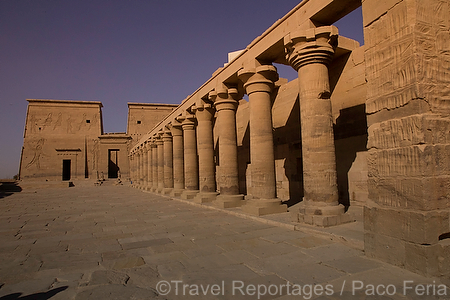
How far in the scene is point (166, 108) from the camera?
41469 millimetres

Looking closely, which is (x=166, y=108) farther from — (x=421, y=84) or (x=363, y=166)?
(x=421, y=84)

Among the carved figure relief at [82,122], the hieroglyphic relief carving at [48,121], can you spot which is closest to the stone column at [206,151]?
the carved figure relief at [82,122]

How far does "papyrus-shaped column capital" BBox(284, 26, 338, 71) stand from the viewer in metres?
6.08

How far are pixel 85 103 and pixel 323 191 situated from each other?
40.5 meters

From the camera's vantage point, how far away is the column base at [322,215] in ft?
18.4

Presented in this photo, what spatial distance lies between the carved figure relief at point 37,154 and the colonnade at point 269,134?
30.8 metres

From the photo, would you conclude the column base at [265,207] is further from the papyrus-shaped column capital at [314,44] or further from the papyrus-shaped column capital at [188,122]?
the papyrus-shaped column capital at [188,122]

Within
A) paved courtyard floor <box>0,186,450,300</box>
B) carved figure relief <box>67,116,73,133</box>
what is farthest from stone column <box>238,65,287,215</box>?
carved figure relief <box>67,116,73,133</box>

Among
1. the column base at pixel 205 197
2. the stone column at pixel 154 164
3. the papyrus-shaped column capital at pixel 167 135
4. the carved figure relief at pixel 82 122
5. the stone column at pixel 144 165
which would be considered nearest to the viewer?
the column base at pixel 205 197

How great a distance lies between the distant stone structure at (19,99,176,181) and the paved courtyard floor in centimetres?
3251

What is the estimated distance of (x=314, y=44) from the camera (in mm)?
6090

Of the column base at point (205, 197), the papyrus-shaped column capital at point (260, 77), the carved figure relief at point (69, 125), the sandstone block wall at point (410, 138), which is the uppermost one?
the carved figure relief at point (69, 125)

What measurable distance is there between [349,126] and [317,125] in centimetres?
290

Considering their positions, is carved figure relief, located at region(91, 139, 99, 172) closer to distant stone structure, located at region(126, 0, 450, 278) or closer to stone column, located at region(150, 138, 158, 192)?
stone column, located at region(150, 138, 158, 192)
